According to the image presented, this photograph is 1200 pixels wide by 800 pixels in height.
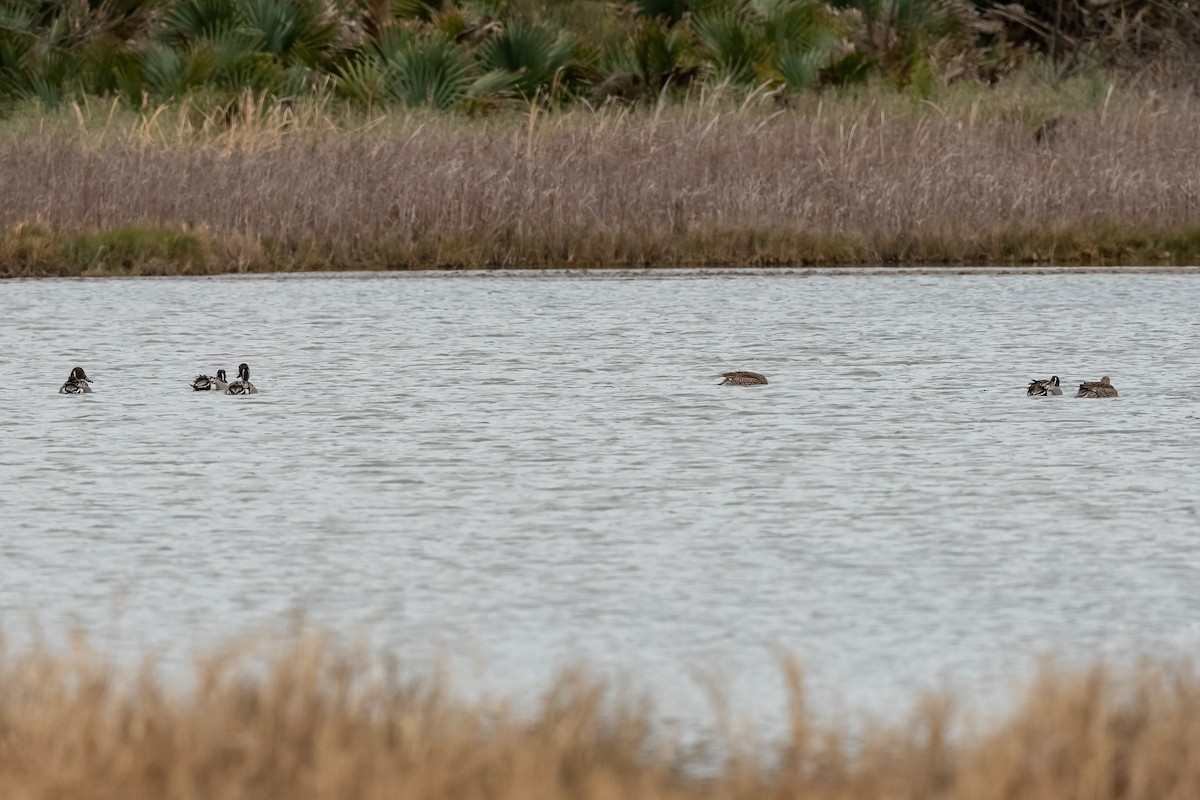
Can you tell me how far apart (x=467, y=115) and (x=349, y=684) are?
21.6 meters

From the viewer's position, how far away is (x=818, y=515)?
27.6 ft

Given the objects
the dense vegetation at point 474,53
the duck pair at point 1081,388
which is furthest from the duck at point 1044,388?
the dense vegetation at point 474,53

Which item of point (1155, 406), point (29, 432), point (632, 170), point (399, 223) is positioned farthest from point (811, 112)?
point (29, 432)

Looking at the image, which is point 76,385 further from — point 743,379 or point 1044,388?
point 1044,388

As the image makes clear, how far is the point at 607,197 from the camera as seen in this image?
843 inches

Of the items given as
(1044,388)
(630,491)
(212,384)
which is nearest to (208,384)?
(212,384)

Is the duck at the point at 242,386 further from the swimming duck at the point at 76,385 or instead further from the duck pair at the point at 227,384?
the swimming duck at the point at 76,385

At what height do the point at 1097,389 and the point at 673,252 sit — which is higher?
the point at 673,252

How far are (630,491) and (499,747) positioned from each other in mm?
4280

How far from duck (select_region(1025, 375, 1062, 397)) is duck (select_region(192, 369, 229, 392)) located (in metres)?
4.14

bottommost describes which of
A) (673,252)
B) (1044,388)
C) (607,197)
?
(1044,388)

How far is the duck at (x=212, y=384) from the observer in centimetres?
1248

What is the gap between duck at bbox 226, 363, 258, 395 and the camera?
1233cm

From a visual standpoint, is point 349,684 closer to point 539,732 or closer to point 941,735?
point 539,732
